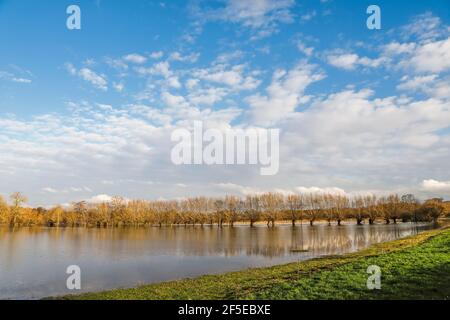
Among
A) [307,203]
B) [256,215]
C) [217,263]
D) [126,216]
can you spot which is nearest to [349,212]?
[307,203]

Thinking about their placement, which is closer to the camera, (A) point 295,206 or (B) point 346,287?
(B) point 346,287

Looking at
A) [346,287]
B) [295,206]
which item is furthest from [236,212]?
[346,287]

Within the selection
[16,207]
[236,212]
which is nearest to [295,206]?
[236,212]

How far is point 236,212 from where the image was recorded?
120000 mm

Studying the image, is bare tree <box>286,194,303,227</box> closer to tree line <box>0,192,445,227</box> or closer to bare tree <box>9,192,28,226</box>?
tree line <box>0,192,445,227</box>

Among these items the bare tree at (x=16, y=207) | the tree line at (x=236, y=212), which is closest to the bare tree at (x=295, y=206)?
the tree line at (x=236, y=212)

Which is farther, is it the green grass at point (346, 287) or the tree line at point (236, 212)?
the tree line at point (236, 212)

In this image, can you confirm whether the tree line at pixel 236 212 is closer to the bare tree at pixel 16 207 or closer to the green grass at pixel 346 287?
the bare tree at pixel 16 207

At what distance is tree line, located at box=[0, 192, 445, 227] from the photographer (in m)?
113

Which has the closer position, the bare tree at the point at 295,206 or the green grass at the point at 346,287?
the green grass at the point at 346,287

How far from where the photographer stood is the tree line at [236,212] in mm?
112913

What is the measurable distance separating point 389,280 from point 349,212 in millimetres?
115796

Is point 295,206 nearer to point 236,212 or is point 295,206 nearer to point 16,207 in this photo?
point 236,212
